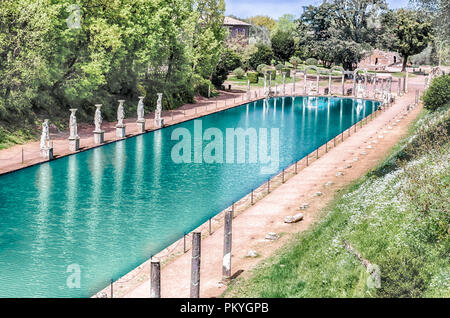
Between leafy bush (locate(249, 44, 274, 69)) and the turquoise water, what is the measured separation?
5931 centimetres

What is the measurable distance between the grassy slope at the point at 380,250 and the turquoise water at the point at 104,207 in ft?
18.4

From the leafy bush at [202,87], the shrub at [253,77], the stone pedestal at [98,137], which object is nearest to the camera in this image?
the stone pedestal at [98,137]

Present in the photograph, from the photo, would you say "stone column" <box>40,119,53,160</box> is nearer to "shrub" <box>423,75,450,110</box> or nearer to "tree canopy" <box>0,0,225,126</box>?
"tree canopy" <box>0,0,225,126</box>

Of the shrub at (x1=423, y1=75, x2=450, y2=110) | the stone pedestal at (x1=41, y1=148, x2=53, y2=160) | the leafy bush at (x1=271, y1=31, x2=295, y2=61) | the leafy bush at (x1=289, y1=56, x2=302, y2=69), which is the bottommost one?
the stone pedestal at (x1=41, y1=148, x2=53, y2=160)

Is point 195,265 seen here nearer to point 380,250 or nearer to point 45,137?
point 380,250

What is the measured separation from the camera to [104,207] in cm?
2745

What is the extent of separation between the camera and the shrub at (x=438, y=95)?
49812 millimetres

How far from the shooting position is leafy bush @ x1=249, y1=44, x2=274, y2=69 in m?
104

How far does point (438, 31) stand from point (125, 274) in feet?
100

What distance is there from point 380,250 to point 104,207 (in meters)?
14.1

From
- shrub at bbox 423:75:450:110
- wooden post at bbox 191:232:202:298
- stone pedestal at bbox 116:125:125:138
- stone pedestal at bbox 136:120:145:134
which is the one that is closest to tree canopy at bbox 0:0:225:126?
stone pedestal at bbox 116:125:125:138

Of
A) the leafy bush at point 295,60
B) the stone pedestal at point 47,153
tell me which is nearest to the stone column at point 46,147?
the stone pedestal at point 47,153

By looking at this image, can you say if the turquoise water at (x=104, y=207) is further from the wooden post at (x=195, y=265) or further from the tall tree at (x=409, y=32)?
the tall tree at (x=409, y=32)

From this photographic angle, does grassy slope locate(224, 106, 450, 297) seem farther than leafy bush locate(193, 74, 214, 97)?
No
